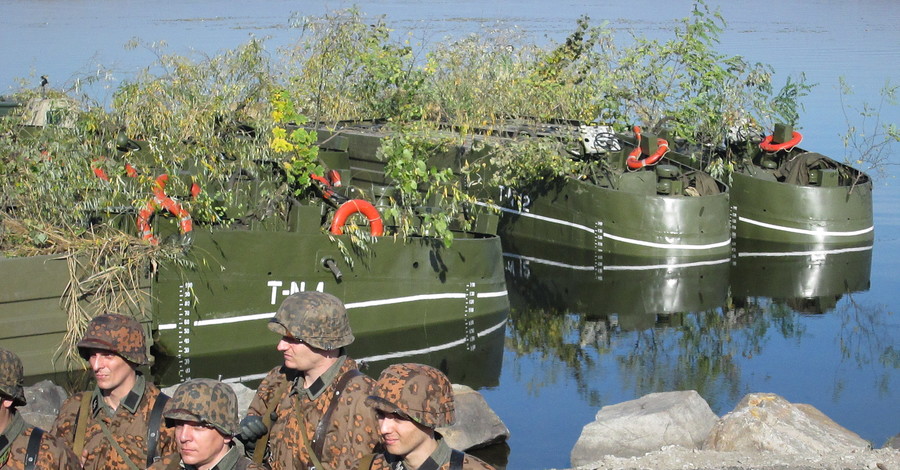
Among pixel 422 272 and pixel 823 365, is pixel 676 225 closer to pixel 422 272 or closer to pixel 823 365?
pixel 823 365

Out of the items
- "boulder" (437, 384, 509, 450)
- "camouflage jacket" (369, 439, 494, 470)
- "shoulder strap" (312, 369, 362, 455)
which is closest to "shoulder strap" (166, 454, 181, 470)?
"shoulder strap" (312, 369, 362, 455)

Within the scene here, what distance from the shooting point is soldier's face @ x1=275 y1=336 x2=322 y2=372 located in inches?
325

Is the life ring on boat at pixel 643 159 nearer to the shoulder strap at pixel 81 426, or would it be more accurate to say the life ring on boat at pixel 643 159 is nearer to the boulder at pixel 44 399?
the boulder at pixel 44 399

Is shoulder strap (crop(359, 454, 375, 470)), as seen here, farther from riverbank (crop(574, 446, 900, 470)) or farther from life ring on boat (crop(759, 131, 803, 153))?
life ring on boat (crop(759, 131, 803, 153))

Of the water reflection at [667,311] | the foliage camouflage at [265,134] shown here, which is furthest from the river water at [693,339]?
the foliage camouflage at [265,134]

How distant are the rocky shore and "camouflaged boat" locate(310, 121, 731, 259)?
339 inches

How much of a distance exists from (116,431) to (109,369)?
1.23ft

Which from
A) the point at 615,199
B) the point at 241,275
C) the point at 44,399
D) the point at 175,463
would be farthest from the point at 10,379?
the point at 615,199

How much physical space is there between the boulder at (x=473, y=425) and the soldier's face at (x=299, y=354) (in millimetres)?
5188

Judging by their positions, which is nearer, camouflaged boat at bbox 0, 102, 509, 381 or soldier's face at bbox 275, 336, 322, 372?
soldier's face at bbox 275, 336, 322, 372

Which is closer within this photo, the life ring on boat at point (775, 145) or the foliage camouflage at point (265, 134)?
the foliage camouflage at point (265, 134)

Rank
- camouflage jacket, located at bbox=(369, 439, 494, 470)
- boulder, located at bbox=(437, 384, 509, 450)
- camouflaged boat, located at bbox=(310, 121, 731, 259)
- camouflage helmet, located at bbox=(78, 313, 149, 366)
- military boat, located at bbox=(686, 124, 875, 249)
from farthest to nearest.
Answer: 1. military boat, located at bbox=(686, 124, 875, 249)
2. camouflaged boat, located at bbox=(310, 121, 731, 259)
3. boulder, located at bbox=(437, 384, 509, 450)
4. camouflage helmet, located at bbox=(78, 313, 149, 366)
5. camouflage jacket, located at bbox=(369, 439, 494, 470)

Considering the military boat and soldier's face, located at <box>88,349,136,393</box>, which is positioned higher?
soldier's face, located at <box>88,349,136,393</box>

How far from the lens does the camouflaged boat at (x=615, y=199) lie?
22609 mm
